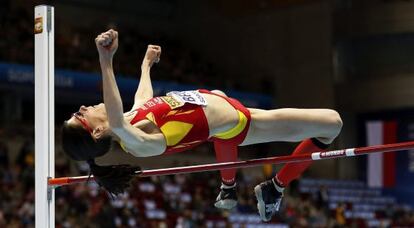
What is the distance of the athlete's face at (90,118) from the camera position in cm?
450

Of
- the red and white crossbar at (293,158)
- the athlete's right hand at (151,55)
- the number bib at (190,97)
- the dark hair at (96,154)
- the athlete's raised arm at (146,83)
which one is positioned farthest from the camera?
the athlete's right hand at (151,55)

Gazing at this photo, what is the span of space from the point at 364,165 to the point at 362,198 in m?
1.98

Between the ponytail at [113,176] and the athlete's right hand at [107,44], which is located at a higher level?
the athlete's right hand at [107,44]

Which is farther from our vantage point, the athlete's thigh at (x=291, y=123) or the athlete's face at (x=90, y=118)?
the athlete's thigh at (x=291, y=123)

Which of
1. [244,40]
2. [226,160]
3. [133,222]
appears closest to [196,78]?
[244,40]

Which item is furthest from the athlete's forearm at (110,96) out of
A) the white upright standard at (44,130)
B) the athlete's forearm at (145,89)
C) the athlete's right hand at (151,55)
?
the athlete's right hand at (151,55)

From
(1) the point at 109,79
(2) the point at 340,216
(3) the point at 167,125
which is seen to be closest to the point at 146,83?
(3) the point at 167,125

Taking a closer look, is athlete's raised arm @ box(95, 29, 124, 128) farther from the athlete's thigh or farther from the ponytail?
the athlete's thigh

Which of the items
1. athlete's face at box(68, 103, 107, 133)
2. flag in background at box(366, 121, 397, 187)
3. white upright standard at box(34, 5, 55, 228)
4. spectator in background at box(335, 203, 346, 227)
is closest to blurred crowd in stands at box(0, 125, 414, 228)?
spectator in background at box(335, 203, 346, 227)

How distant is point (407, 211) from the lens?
65.8 ft

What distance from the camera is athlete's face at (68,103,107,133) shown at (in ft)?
14.8

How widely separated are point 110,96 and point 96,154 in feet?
1.53

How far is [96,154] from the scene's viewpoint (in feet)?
Answer: 14.9

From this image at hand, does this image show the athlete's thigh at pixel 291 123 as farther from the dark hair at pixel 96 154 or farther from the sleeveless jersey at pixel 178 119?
the dark hair at pixel 96 154
